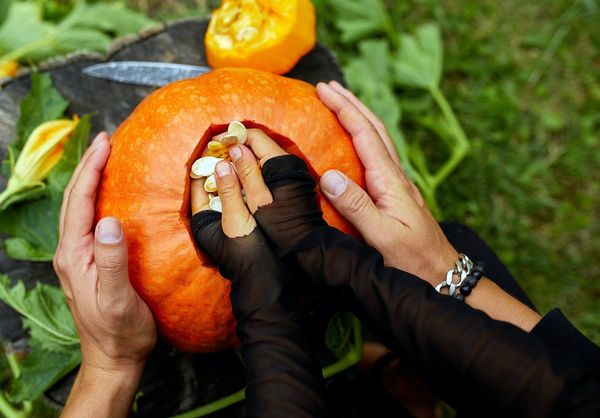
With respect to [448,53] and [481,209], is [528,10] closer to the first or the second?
[448,53]

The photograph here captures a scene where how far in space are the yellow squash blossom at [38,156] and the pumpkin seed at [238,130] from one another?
27.6 inches

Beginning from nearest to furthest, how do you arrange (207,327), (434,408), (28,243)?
1. (207,327)
2. (28,243)
3. (434,408)

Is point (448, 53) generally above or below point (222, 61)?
below

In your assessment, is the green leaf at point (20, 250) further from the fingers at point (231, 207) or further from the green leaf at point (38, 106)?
the fingers at point (231, 207)

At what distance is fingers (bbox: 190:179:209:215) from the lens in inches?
56.9

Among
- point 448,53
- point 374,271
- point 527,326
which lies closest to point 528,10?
point 448,53

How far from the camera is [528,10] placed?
9.90ft

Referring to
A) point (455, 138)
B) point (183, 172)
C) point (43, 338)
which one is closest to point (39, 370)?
point (43, 338)

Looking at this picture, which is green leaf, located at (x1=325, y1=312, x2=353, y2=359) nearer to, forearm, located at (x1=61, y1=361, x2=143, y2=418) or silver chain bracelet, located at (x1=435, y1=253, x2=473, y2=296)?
silver chain bracelet, located at (x1=435, y1=253, x2=473, y2=296)

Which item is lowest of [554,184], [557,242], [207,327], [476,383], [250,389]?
[557,242]

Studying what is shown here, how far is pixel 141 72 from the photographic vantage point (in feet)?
6.79

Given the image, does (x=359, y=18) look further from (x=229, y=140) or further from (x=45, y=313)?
(x=45, y=313)

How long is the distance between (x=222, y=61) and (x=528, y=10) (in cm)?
189

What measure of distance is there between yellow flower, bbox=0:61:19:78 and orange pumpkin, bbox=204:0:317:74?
0.86 metres
